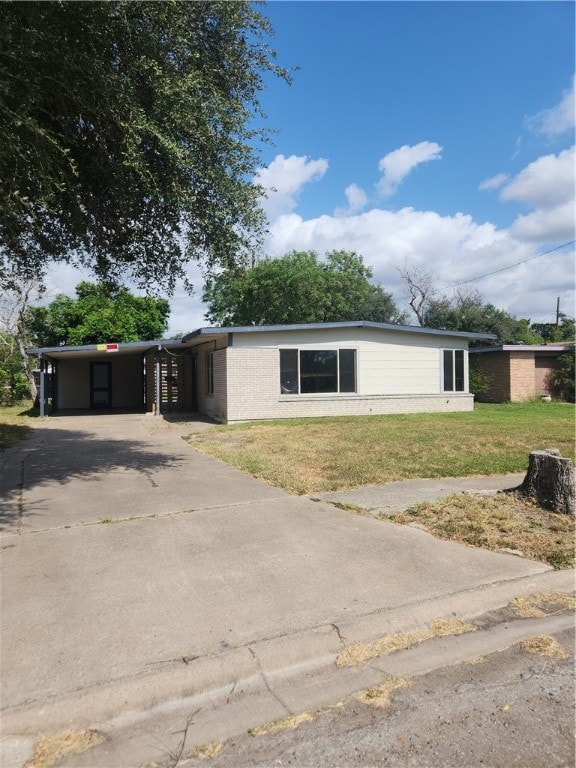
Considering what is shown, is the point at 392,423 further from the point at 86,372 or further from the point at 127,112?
the point at 86,372

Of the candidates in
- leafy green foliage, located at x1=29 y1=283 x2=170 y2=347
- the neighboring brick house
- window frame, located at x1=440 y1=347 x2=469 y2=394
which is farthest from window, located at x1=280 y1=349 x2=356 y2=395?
leafy green foliage, located at x1=29 y1=283 x2=170 y2=347

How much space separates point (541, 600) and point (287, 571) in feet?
6.77

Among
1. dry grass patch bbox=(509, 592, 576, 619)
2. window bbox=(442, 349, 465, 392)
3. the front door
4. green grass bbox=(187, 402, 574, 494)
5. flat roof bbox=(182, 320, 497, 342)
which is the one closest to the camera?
dry grass patch bbox=(509, 592, 576, 619)

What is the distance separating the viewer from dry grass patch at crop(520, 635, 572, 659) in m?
3.30

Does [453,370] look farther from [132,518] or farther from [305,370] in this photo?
[132,518]

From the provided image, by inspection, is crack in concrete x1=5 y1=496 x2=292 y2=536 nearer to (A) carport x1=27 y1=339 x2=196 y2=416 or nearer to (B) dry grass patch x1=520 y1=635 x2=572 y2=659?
(B) dry grass patch x1=520 y1=635 x2=572 y2=659

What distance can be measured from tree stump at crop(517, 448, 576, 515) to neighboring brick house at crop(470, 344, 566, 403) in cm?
1827

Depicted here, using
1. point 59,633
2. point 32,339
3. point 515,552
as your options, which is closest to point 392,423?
point 515,552

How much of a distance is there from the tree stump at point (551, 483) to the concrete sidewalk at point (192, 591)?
1.59 metres

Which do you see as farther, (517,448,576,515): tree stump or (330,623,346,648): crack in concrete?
(517,448,576,515): tree stump

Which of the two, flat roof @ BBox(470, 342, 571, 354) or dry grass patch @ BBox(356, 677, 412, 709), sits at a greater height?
flat roof @ BBox(470, 342, 571, 354)

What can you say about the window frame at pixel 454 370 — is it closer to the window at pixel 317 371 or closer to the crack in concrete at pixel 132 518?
the window at pixel 317 371

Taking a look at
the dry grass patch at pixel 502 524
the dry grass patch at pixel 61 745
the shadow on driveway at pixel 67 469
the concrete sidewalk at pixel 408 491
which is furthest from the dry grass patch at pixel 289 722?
the shadow on driveway at pixel 67 469

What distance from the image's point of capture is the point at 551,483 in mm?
6148
